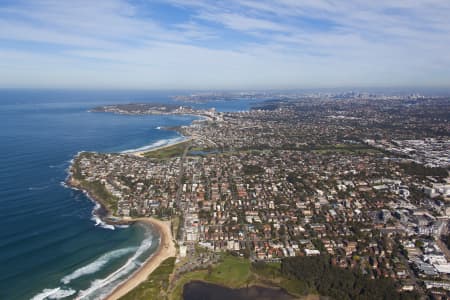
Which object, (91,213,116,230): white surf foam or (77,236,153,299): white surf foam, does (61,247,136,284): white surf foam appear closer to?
(77,236,153,299): white surf foam

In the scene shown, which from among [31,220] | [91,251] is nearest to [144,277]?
[91,251]

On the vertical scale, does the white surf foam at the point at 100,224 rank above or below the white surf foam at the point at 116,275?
above

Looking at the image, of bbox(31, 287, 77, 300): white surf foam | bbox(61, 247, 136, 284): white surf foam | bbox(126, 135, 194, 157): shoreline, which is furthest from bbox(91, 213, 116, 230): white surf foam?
bbox(126, 135, 194, 157): shoreline

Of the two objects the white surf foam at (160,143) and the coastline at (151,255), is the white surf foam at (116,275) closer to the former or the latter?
the coastline at (151,255)

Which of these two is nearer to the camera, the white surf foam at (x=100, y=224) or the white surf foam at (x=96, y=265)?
the white surf foam at (x=96, y=265)

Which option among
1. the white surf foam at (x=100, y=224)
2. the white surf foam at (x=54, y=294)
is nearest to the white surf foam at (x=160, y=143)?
the white surf foam at (x=100, y=224)

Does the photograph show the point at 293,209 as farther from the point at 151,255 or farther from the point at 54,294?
the point at 54,294

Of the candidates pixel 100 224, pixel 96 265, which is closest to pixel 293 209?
pixel 100 224

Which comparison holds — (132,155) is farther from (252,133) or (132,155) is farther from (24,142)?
(252,133)
